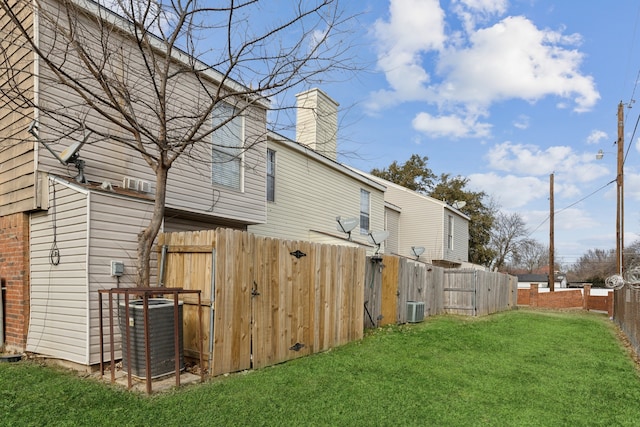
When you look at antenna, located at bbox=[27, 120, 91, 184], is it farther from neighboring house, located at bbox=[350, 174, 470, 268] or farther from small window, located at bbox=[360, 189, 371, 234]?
neighboring house, located at bbox=[350, 174, 470, 268]

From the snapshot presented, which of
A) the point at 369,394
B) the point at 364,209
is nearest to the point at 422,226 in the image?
the point at 364,209

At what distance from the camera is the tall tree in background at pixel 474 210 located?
31062mm

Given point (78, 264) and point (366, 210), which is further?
point (366, 210)

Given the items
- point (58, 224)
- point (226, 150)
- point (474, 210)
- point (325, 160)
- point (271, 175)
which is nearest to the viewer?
point (58, 224)

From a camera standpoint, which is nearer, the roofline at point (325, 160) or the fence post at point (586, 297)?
the roofline at point (325, 160)

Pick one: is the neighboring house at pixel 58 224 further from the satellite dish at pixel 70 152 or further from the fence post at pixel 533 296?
the fence post at pixel 533 296

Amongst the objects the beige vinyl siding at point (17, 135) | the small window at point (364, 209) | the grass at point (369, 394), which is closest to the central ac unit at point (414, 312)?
the grass at point (369, 394)

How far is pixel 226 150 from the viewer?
8.30 meters

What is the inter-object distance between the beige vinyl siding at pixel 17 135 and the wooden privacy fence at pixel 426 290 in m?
6.52

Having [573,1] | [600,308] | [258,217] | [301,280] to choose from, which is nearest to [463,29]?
[573,1]

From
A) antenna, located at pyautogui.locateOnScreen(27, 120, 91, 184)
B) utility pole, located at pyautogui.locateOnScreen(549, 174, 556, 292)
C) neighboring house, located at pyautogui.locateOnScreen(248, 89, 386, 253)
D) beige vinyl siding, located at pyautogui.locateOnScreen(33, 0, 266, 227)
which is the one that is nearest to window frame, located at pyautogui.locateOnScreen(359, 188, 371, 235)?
neighboring house, located at pyautogui.locateOnScreen(248, 89, 386, 253)

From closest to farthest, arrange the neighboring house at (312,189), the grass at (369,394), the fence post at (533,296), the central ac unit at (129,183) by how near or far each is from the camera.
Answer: the grass at (369,394) → the central ac unit at (129,183) → the neighboring house at (312,189) → the fence post at (533,296)

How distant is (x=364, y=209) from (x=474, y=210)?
1908cm

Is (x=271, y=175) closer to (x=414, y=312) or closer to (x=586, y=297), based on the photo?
(x=414, y=312)
